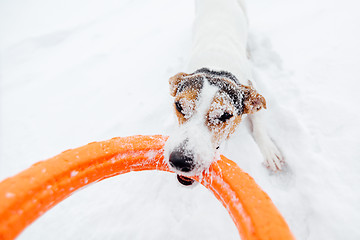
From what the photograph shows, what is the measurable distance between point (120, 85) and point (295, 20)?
4.98 meters

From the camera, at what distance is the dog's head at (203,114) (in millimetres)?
2285

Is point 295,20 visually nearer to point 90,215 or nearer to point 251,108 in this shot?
point 251,108

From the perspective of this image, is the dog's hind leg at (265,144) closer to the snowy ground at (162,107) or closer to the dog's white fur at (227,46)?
the dog's white fur at (227,46)

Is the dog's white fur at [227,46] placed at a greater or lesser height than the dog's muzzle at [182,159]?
greater

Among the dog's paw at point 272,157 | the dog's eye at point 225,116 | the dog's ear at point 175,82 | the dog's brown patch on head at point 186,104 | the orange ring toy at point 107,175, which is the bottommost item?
the orange ring toy at point 107,175

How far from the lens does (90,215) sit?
3.12 m

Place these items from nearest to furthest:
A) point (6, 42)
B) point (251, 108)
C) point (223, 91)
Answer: point (223, 91) → point (251, 108) → point (6, 42)

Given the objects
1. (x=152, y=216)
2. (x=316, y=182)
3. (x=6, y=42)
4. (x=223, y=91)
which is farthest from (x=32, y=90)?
(x=316, y=182)

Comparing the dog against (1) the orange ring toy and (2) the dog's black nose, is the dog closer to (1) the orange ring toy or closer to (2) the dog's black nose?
(2) the dog's black nose

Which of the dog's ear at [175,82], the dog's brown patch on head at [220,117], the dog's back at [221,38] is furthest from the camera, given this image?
the dog's back at [221,38]

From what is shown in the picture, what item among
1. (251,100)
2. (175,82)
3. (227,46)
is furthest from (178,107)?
(227,46)

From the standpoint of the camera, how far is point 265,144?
3.71 m

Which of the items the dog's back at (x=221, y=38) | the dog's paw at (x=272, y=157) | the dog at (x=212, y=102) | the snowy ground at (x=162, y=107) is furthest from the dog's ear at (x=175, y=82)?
the dog's paw at (x=272, y=157)

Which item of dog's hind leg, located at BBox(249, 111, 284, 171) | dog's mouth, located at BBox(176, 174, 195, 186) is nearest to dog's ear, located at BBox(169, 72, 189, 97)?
dog's mouth, located at BBox(176, 174, 195, 186)
